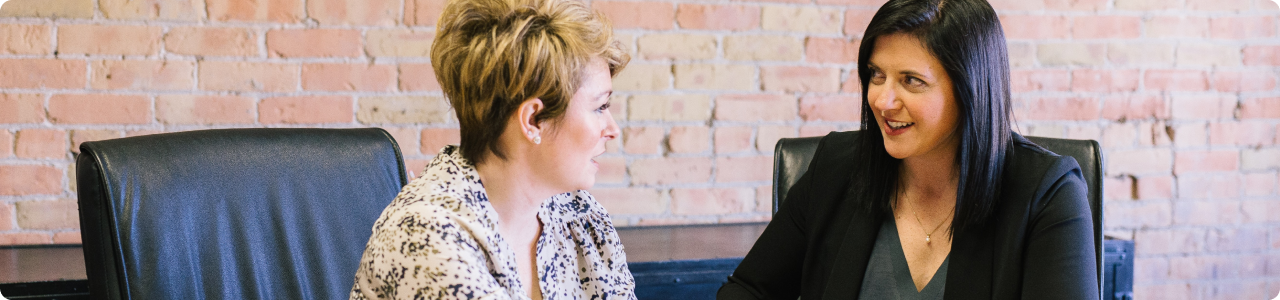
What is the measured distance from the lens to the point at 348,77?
1.79m

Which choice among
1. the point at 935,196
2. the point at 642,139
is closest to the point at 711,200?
the point at 642,139

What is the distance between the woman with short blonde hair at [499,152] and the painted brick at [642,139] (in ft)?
2.85

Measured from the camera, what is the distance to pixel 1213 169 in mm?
2172

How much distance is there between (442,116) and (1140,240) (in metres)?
1.80

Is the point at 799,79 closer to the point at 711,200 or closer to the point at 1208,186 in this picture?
the point at 711,200

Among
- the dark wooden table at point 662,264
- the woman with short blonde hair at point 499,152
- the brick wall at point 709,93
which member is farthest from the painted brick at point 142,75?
the woman with short blonde hair at point 499,152

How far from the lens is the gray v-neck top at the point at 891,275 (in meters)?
1.22

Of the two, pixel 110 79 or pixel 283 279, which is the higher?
pixel 110 79

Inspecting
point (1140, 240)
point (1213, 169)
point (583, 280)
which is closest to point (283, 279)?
point (583, 280)

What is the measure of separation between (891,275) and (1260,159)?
1.55 metres

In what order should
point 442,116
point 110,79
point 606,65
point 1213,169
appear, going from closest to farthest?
point 606,65
point 110,79
point 442,116
point 1213,169

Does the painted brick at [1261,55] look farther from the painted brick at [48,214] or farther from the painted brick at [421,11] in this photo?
the painted brick at [48,214]

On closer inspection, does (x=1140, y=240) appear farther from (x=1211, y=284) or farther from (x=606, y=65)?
(x=606, y=65)

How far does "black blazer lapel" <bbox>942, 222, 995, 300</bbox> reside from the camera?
3.83 feet
